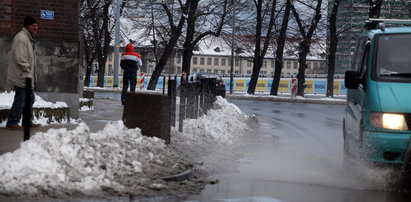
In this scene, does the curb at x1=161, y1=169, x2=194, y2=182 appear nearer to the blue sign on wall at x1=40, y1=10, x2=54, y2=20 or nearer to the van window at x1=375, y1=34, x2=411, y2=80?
the van window at x1=375, y1=34, x2=411, y2=80

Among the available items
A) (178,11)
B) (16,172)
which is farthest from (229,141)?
(178,11)

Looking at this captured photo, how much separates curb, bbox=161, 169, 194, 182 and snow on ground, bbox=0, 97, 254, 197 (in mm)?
79

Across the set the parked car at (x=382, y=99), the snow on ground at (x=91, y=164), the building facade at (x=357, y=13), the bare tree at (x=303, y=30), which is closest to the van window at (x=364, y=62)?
the parked car at (x=382, y=99)

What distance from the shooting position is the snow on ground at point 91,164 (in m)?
6.32

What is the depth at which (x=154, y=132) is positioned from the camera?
355 inches

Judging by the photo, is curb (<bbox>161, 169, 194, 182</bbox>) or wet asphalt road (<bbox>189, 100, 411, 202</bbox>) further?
curb (<bbox>161, 169, 194, 182</bbox>)

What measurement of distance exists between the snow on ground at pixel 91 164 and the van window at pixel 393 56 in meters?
2.56

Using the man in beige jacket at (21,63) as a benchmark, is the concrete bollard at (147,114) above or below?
below

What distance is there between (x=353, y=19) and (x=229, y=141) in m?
35.1

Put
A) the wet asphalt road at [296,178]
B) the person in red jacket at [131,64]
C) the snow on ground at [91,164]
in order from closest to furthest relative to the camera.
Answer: the snow on ground at [91,164], the wet asphalt road at [296,178], the person in red jacket at [131,64]

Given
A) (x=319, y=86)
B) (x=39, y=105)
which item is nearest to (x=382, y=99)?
(x=39, y=105)

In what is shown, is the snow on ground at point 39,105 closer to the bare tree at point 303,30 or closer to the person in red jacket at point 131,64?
the person in red jacket at point 131,64

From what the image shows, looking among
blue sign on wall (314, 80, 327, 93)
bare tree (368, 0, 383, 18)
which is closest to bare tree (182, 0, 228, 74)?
bare tree (368, 0, 383, 18)

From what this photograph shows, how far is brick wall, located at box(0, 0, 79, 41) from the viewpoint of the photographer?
13.2 m
